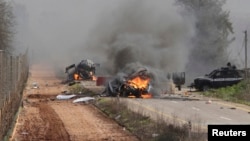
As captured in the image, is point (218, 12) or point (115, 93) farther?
point (218, 12)

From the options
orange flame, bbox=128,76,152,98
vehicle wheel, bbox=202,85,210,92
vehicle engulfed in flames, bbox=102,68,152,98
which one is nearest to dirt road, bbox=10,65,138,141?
vehicle engulfed in flames, bbox=102,68,152,98

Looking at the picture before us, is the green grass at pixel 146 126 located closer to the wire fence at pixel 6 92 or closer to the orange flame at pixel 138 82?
the wire fence at pixel 6 92

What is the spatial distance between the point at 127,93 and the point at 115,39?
8.49 meters

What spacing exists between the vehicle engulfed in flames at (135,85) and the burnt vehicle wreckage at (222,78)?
945 cm

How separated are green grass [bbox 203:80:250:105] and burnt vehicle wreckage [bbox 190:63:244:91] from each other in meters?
1.79

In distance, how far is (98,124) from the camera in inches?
1041

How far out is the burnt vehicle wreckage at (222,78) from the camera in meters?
50.8

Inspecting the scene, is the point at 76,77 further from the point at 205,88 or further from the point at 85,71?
the point at 205,88

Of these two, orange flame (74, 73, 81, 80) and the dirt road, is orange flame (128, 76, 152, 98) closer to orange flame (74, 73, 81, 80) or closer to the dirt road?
the dirt road

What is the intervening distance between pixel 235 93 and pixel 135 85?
7.96 metres

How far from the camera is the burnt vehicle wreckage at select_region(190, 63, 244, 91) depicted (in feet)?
167

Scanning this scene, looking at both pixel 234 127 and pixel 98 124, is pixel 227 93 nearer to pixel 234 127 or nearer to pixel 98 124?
pixel 98 124

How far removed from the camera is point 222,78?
51.5 meters

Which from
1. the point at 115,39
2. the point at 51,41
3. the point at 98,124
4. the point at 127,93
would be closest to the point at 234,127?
the point at 98,124
